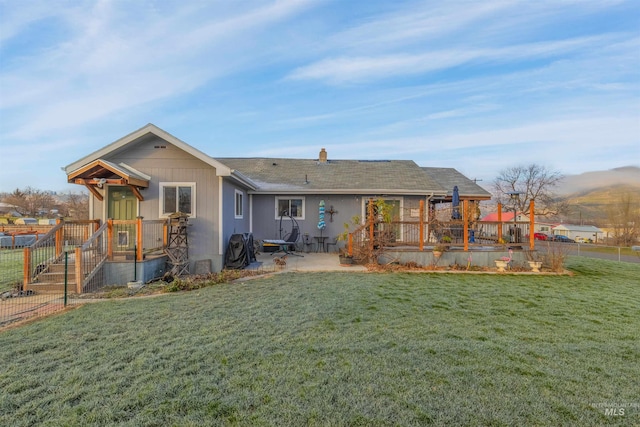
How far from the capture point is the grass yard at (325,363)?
7.44 feet

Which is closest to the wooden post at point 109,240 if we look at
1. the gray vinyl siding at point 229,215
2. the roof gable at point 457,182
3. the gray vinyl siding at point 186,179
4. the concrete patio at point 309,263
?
the gray vinyl siding at point 186,179

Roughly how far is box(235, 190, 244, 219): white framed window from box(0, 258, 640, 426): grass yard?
5.08 metres

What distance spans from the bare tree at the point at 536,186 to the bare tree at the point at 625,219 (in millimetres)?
4754

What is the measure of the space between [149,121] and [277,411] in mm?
8399

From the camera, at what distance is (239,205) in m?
10.8

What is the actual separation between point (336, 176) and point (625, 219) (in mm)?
32297

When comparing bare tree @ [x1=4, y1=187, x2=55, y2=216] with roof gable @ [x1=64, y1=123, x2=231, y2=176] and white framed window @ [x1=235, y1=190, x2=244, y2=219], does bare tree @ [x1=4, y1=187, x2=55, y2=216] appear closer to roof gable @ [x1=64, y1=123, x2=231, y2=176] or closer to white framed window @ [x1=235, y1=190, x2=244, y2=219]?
roof gable @ [x1=64, y1=123, x2=231, y2=176]

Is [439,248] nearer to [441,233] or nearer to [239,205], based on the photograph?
[441,233]

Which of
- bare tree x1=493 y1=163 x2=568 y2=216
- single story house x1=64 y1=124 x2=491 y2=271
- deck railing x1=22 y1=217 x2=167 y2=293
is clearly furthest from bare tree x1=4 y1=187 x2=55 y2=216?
bare tree x1=493 y1=163 x2=568 y2=216

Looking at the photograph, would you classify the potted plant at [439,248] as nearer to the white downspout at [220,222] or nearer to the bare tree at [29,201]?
the white downspout at [220,222]

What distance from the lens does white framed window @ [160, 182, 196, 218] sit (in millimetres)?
8617

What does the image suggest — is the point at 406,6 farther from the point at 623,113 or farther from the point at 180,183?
the point at 623,113

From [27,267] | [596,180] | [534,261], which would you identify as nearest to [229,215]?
[27,267]

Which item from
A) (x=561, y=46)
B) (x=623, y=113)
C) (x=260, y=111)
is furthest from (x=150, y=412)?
(x=623, y=113)
